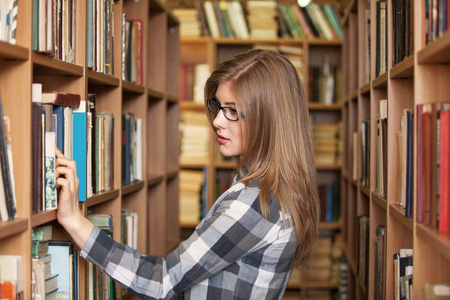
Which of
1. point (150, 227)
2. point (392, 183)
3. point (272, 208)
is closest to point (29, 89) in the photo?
point (272, 208)

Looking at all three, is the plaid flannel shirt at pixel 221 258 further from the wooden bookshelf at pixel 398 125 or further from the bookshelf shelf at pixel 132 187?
the bookshelf shelf at pixel 132 187

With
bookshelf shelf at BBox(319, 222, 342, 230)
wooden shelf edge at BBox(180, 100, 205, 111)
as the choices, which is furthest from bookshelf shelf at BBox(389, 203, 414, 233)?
wooden shelf edge at BBox(180, 100, 205, 111)

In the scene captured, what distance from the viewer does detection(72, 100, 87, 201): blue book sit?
1.77 m

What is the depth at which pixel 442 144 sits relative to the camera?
1.29 metres

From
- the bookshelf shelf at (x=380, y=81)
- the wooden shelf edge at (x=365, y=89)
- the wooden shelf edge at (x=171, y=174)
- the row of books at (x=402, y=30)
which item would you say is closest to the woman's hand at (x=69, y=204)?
the row of books at (x=402, y=30)

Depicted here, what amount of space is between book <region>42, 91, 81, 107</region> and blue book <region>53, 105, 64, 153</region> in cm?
2

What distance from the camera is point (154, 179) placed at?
3.04 meters

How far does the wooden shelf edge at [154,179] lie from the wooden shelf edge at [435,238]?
1720mm

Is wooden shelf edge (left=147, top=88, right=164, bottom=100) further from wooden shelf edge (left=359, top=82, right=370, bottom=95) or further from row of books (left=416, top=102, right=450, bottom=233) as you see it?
row of books (left=416, top=102, right=450, bottom=233)

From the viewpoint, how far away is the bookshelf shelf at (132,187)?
241cm

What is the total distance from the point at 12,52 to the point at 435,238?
40.1 inches

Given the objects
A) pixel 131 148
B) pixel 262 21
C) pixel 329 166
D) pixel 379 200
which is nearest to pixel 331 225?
pixel 329 166

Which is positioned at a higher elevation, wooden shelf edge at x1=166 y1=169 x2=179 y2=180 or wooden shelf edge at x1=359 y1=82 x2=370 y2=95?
wooden shelf edge at x1=359 y1=82 x2=370 y2=95

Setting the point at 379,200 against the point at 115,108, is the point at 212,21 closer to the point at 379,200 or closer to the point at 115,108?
the point at 115,108
